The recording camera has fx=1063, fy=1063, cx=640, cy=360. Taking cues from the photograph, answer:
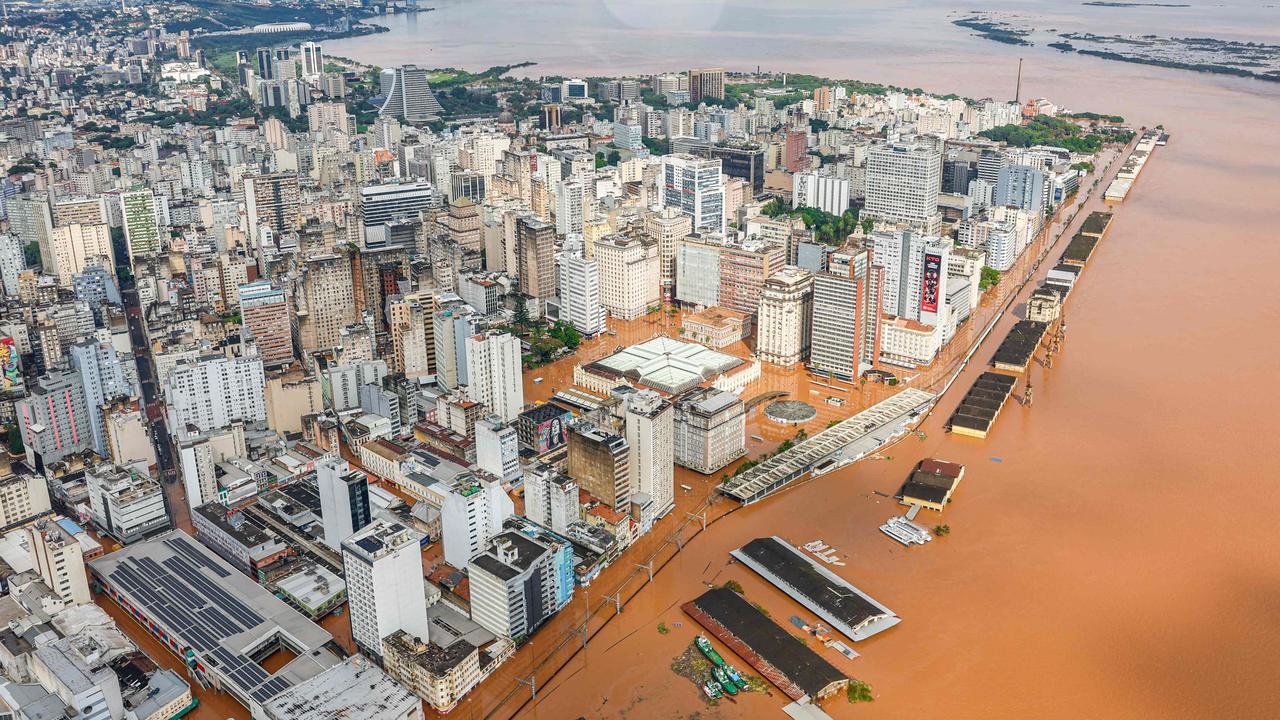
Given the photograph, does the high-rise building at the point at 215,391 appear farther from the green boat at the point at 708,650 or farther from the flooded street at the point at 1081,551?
the green boat at the point at 708,650

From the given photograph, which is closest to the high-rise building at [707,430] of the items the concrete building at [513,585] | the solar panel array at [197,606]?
the concrete building at [513,585]

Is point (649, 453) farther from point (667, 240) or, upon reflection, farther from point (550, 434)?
point (667, 240)

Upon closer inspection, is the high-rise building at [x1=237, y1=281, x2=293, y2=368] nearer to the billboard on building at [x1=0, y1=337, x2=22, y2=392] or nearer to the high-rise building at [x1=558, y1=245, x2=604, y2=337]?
the billboard on building at [x1=0, y1=337, x2=22, y2=392]

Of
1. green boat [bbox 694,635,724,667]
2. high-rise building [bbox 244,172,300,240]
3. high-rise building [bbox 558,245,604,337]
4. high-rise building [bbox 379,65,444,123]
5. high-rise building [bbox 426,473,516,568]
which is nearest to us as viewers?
green boat [bbox 694,635,724,667]

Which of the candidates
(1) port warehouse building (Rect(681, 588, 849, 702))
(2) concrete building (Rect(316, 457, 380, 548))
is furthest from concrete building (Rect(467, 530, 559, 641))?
(2) concrete building (Rect(316, 457, 380, 548))

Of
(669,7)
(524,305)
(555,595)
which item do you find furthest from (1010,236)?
(669,7)

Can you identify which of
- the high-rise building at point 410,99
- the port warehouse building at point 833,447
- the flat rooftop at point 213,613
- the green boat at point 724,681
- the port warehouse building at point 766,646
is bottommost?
the green boat at point 724,681
